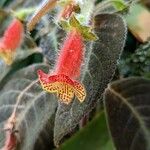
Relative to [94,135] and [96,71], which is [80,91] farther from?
[94,135]

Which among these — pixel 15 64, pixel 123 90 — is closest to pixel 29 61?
pixel 15 64

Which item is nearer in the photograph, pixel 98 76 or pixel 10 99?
pixel 98 76

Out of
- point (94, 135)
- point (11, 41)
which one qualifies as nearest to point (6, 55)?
point (11, 41)

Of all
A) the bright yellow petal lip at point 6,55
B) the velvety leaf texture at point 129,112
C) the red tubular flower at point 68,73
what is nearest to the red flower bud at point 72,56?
the red tubular flower at point 68,73

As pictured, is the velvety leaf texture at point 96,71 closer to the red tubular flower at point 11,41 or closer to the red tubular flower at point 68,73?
the red tubular flower at point 68,73

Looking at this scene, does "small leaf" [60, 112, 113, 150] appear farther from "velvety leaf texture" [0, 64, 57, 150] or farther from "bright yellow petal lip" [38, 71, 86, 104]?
"bright yellow petal lip" [38, 71, 86, 104]

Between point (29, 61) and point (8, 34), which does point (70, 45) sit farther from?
point (29, 61)

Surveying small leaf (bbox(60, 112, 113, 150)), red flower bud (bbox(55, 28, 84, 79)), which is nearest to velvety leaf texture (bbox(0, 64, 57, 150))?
small leaf (bbox(60, 112, 113, 150))
